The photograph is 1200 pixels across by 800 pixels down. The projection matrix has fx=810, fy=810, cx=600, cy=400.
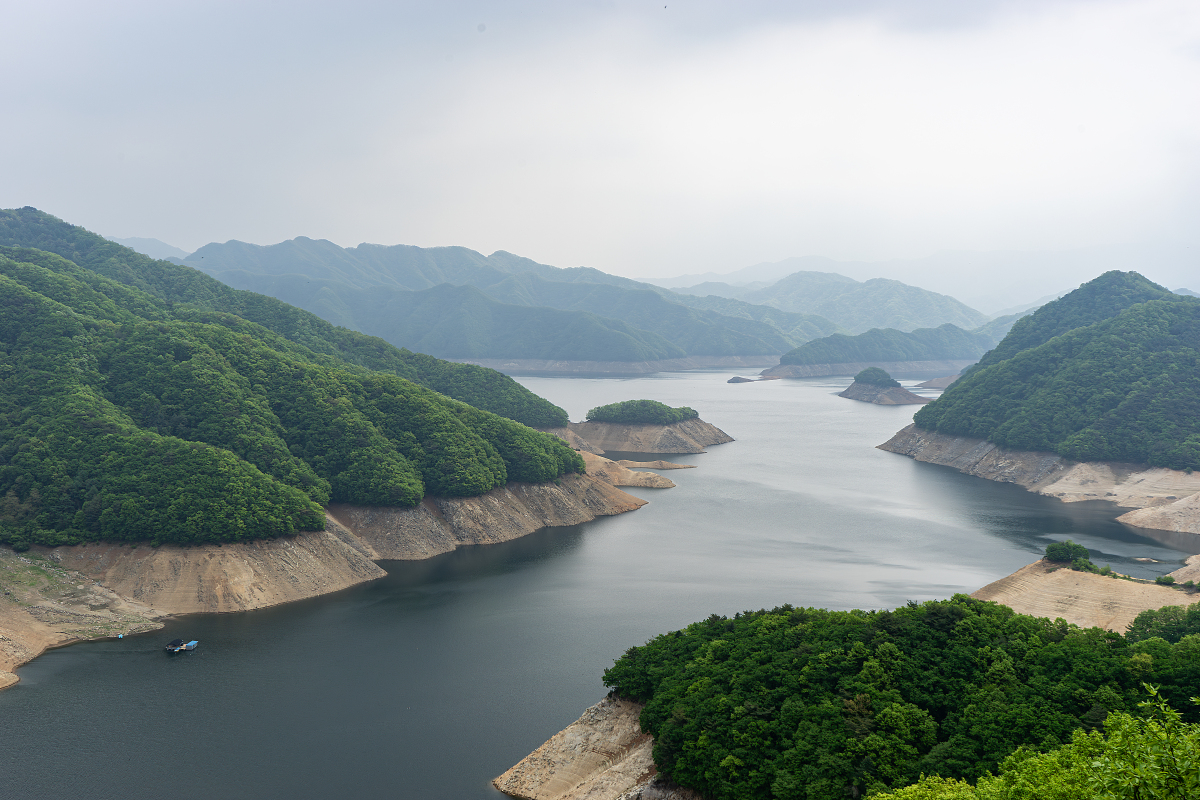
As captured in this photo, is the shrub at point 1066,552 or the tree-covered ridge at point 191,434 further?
the tree-covered ridge at point 191,434

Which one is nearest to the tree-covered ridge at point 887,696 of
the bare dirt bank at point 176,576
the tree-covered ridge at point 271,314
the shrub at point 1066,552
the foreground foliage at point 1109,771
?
the foreground foliage at point 1109,771

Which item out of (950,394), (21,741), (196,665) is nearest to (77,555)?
(196,665)

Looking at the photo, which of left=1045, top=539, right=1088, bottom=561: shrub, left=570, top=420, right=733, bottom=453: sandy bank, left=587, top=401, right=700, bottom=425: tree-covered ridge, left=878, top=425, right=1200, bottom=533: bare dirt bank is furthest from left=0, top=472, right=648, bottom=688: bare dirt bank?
left=878, top=425, right=1200, bottom=533: bare dirt bank

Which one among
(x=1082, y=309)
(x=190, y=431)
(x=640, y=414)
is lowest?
(x=190, y=431)

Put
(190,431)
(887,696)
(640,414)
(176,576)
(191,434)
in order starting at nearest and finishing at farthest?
1. (887,696)
2. (176,576)
3. (191,434)
4. (190,431)
5. (640,414)

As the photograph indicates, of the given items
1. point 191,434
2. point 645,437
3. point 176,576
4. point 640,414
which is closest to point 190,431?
point 191,434

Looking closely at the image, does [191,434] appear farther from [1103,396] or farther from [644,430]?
[1103,396]

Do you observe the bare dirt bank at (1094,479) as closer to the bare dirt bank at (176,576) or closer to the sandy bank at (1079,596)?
the sandy bank at (1079,596)
